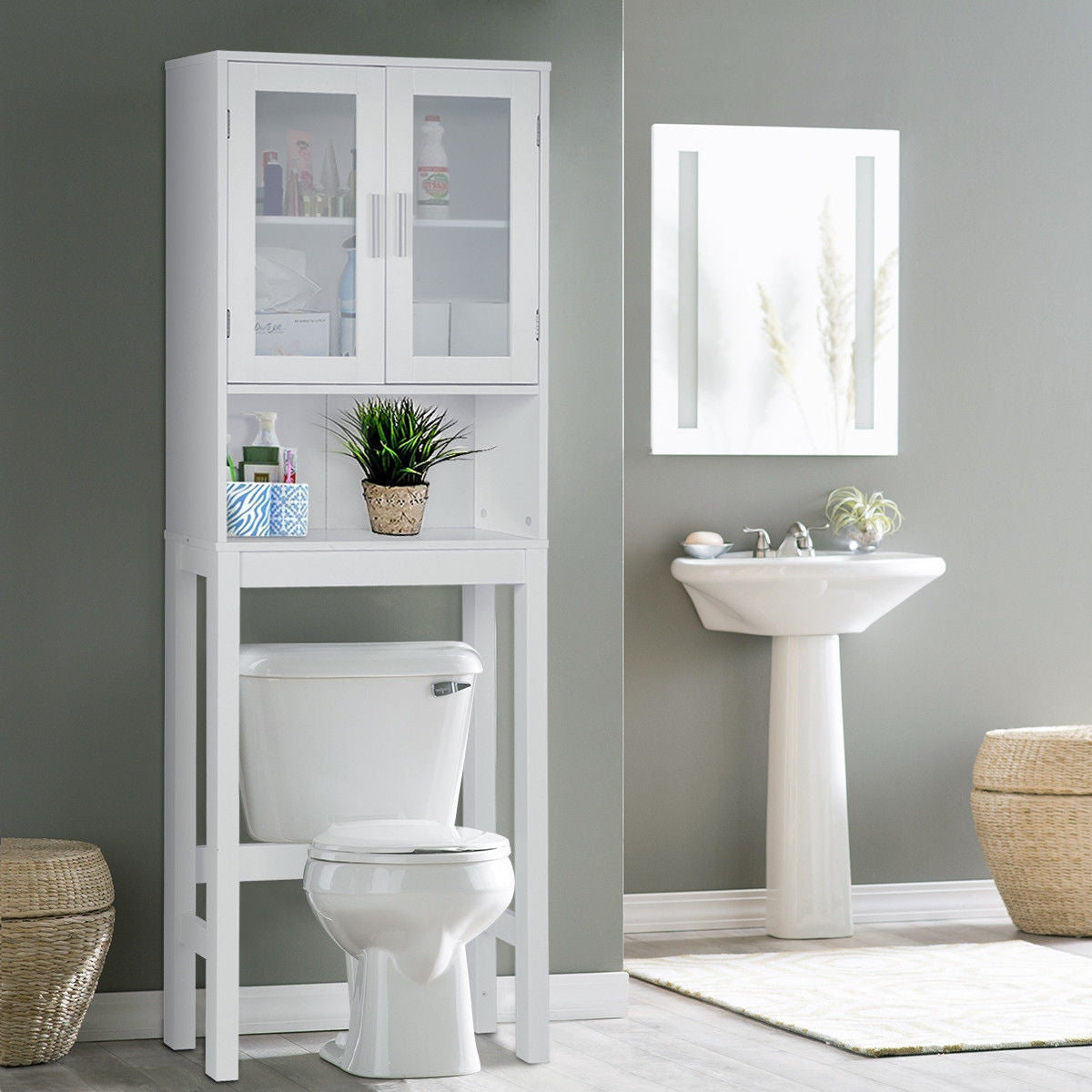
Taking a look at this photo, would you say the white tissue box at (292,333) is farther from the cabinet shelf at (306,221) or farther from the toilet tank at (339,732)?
the toilet tank at (339,732)

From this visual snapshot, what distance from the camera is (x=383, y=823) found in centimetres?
312

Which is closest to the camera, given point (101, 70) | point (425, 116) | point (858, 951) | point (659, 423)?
point (425, 116)

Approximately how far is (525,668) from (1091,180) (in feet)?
7.78

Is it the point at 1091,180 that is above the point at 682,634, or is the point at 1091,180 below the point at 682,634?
above

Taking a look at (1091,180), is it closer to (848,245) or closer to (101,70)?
(848,245)

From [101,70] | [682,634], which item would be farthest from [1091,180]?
[101,70]

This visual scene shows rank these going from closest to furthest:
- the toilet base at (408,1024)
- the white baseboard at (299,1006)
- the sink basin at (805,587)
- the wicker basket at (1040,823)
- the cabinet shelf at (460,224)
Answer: the toilet base at (408,1024) → the cabinet shelf at (460,224) → the white baseboard at (299,1006) → the sink basin at (805,587) → the wicker basket at (1040,823)

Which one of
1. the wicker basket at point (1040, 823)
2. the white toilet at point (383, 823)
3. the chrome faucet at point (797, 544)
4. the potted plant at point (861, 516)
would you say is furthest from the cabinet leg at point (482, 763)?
the wicker basket at point (1040, 823)

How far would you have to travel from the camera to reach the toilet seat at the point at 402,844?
2.94 meters

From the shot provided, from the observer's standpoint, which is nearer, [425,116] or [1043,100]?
[425,116]

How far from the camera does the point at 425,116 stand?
10.3 ft

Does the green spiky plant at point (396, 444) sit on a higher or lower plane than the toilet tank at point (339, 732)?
higher

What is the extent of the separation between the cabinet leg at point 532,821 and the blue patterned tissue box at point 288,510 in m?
0.42

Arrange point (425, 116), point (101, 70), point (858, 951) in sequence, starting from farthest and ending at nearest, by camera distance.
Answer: point (858, 951), point (101, 70), point (425, 116)
